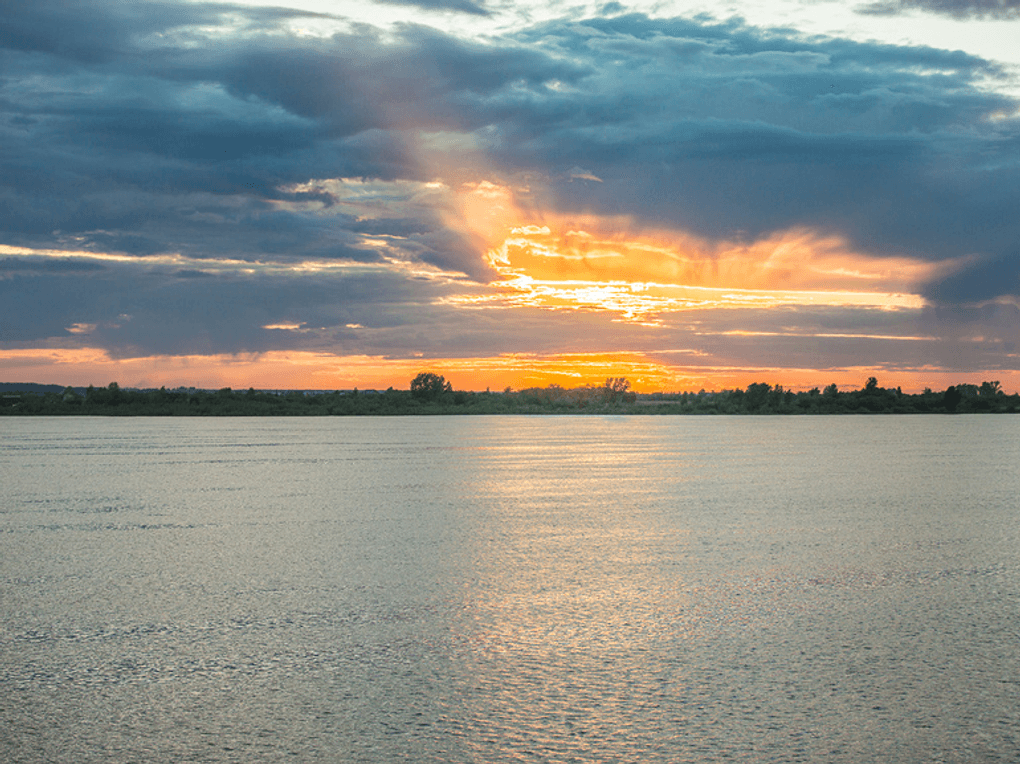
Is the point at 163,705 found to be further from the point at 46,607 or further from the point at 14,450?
the point at 14,450

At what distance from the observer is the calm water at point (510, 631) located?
5758mm

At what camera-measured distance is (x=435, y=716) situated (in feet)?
19.8

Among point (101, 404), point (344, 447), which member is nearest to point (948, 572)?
point (344, 447)

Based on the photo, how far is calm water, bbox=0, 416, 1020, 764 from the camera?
5758 millimetres

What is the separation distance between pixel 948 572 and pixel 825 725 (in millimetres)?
6292

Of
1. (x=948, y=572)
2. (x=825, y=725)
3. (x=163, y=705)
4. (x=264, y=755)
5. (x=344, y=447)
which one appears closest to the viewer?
(x=264, y=755)

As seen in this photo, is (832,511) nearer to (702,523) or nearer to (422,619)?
(702,523)

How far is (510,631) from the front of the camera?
8281mm

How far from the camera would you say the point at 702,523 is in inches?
620

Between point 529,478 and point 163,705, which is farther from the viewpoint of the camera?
point 529,478

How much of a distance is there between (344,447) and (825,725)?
39.5 meters

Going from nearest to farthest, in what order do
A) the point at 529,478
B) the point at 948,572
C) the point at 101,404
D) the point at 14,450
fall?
the point at 948,572 → the point at 529,478 → the point at 14,450 → the point at 101,404

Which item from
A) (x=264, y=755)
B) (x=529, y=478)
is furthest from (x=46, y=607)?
(x=529, y=478)

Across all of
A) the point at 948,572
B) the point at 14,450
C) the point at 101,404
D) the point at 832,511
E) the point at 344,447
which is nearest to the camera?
the point at 948,572
